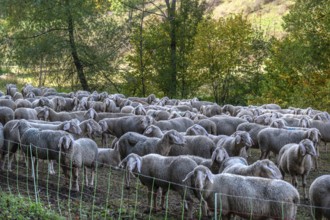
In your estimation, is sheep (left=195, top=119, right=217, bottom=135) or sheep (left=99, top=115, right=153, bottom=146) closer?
sheep (left=99, top=115, right=153, bottom=146)

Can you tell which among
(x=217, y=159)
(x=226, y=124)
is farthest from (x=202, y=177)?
(x=226, y=124)

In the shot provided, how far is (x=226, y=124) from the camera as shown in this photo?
17.4 meters

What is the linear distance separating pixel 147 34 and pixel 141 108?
18.8 meters

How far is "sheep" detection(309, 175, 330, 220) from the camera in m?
9.01

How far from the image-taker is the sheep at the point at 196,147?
514 inches

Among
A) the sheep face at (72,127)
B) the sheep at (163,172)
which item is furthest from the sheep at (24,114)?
the sheep at (163,172)

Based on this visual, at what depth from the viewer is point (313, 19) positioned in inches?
1163

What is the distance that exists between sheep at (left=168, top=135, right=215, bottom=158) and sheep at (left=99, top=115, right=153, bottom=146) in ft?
10.4

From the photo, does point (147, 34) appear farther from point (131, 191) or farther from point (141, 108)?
point (131, 191)

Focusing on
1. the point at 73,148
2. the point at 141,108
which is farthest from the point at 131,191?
the point at 141,108

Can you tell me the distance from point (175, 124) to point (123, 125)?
169 centimetres

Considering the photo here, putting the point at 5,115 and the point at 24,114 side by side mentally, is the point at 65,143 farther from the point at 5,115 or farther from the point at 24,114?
the point at 24,114

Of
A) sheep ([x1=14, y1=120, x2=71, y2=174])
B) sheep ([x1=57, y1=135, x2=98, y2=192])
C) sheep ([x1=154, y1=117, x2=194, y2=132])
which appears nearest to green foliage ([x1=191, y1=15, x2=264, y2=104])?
sheep ([x1=154, y1=117, x2=194, y2=132])

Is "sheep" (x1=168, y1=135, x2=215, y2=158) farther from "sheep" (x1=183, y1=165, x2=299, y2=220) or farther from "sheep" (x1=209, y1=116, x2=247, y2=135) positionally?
"sheep" (x1=209, y1=116, x2=247, y2=135)
